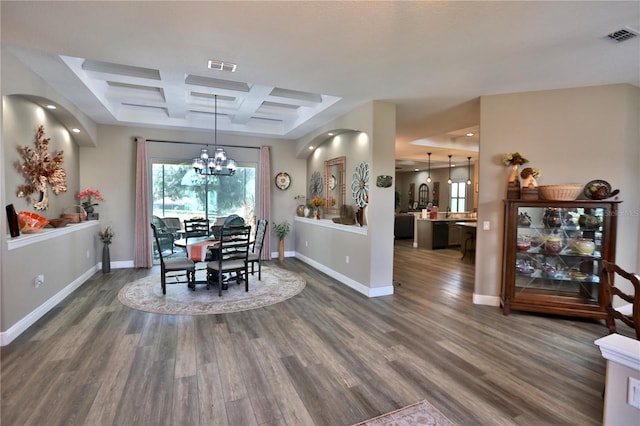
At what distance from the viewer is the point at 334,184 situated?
6.47 metres

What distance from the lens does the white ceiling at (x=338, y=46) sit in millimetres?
2293

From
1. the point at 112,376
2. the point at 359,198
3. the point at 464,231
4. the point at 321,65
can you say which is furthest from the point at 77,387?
the point at 464,231

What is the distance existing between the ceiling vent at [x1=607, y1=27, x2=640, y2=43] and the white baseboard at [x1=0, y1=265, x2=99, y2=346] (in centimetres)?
619

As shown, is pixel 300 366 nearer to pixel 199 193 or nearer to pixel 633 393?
pixel 633 393

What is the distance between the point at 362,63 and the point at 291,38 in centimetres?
86

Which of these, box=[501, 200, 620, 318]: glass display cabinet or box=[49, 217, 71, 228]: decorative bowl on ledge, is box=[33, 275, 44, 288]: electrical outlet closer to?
box=[49, 217, 71, 228]: decorative bowl on ledge

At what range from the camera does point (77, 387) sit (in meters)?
2.35

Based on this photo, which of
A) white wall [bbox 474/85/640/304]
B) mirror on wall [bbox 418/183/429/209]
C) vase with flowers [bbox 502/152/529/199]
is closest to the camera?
white wall [bbox 474/85/640/304]

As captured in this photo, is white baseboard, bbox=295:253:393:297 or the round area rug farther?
white baseboard, bbox=295:253:393:297

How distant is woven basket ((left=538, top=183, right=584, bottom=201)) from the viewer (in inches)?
144

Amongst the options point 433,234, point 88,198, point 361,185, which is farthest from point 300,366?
point 433,234

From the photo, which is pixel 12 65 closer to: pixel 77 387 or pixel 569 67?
pixel 77 387

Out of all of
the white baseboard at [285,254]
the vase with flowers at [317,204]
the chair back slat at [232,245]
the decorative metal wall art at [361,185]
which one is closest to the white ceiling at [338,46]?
the decorative metal wall art at [361,185]

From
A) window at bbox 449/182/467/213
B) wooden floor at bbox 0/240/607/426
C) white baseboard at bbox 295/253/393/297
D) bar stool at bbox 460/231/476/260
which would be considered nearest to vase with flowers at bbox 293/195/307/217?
white baseboard at bbox 295/253/393/297
